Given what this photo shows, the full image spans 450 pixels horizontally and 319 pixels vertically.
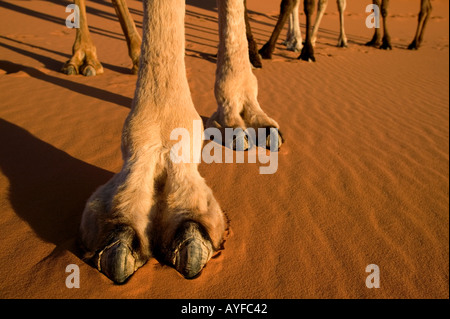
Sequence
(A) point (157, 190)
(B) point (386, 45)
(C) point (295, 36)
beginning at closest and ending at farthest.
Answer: (A) point (157, 190)
(C) point (295, 36)
(B) point (386, 45)

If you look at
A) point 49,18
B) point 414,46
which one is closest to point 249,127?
point 49,18

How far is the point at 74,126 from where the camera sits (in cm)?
305

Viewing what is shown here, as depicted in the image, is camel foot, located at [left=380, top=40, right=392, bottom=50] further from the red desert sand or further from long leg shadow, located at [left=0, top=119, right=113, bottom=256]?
long leg shadow, located at [left=0, top=119, right=113, bottom=256]

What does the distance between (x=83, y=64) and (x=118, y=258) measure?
4310 millimetres

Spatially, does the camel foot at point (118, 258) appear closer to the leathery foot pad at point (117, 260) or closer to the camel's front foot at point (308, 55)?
the leathery foot pad at point (117, 260)

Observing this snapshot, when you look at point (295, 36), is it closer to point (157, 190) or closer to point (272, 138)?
point (272, 138)

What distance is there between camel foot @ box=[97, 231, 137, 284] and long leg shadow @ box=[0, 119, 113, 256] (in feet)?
1.06

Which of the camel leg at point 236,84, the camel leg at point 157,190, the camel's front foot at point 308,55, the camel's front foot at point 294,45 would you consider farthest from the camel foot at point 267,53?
the camel leg at point 157,190

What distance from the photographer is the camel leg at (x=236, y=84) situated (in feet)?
7.97

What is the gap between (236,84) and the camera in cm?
249

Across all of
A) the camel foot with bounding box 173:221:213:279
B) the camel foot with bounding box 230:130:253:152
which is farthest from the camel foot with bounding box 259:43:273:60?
the camel foot with bounding box 173:221:213:279

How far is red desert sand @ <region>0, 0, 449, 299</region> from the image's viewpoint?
153 centimetres

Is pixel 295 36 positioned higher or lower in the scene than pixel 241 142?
higher

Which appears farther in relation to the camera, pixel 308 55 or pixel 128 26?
pixel 308 55
